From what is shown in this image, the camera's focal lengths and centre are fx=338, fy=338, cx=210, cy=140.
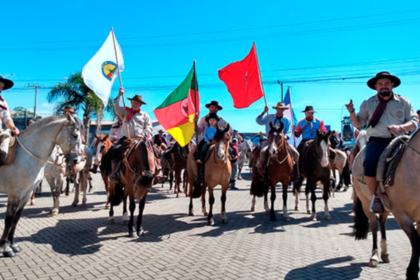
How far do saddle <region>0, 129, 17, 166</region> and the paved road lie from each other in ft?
5.49

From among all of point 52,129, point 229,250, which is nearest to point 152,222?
point 229,250

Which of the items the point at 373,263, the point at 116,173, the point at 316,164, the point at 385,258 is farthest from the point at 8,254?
the point at 316,164

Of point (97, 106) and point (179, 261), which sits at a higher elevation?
point (97, 106)

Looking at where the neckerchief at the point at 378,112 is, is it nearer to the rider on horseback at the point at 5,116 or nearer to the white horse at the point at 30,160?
the white horse at the point at 30,160

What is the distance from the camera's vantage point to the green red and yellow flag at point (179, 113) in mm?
9555

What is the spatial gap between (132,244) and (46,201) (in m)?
6.88

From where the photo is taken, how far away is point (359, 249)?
21.4 ft

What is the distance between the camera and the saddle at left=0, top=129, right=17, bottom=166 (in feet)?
19.2

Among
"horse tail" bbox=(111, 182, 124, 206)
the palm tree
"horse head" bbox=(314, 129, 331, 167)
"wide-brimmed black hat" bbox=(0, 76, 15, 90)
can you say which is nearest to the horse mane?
"wide-brimmed black hat" bbox=(0, 76, 15, 90)

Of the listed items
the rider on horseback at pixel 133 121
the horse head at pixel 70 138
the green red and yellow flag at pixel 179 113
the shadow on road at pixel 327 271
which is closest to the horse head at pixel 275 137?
the green red and yellow flag at pixel 179 113

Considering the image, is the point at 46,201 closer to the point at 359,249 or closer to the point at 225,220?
the point at 225,220

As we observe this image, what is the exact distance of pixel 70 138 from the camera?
6.19 metres

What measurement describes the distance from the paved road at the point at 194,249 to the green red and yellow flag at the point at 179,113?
2415 millimetres

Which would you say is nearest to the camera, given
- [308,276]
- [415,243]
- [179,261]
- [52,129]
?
[415,243]
